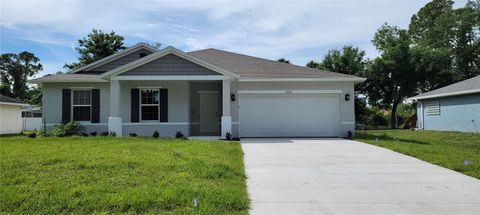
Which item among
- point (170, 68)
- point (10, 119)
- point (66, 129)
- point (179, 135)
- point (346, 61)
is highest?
point (346, 61)

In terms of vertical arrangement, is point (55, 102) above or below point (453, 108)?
above

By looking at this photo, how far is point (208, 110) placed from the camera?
17.3 m

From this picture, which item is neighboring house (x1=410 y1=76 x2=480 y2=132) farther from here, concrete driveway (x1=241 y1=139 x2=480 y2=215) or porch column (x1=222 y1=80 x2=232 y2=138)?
porch column (x1=222 y1=80 x2=232 y2=138)

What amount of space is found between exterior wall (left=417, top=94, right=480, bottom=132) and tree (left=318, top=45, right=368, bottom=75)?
8.61 metres

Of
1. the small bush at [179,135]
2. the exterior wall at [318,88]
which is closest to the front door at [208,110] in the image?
the exterior wall at [318,88]

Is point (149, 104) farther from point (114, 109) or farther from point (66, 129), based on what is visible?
point (66, 129)

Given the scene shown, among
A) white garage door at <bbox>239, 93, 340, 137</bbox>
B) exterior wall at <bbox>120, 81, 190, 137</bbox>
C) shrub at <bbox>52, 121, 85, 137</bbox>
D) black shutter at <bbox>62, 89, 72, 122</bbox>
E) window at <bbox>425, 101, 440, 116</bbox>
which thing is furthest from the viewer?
window at <bbox>425, 101, 440, 116</bbox>

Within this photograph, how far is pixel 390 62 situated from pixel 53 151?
87.6 feet

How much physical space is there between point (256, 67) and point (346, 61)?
647 inches

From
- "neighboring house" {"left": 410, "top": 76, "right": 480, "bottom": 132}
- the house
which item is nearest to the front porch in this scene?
the house

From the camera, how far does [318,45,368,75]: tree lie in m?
31.2

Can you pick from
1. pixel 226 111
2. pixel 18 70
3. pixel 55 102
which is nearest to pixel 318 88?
pixel 226 111

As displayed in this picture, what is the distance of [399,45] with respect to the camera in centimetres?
2959

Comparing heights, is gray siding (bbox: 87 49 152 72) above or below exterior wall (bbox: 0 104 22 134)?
above
